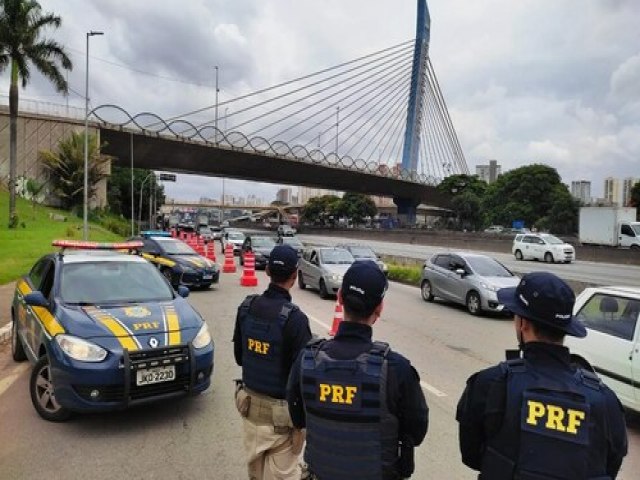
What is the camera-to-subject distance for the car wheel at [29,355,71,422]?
532 cm

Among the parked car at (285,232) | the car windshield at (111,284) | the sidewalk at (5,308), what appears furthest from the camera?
the parked car at (285,232)

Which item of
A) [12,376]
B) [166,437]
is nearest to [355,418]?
[166,437]

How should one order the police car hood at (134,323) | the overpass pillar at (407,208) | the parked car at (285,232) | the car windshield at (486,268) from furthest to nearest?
the overpass pillar at (407,208), the parked car at (285,232), the car windshield at (486,268), the police car hood at (134,323)

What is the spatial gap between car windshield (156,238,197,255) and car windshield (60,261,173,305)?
1034 cm

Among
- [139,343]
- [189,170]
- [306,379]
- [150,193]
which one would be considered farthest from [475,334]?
[150,193]

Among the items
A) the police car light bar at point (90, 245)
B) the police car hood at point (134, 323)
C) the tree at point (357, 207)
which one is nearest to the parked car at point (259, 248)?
the police car light bar at point (90, 245)

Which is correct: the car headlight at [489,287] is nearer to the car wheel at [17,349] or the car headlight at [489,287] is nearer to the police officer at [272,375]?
the car wheel at [17,349]

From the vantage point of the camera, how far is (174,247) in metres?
17.7

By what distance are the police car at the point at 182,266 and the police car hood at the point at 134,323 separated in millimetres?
9762

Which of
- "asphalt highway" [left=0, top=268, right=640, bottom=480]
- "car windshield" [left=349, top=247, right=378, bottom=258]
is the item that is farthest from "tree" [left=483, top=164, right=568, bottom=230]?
"asphalt highway" [left=0, top=268, right=640, bottom=480]

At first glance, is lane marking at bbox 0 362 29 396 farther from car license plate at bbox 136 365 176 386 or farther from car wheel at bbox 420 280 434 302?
car wheel at bbox 420 280 434 302

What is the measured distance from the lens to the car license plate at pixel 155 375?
504 cm

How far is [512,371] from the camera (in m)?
2.03

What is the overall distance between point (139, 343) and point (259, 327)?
7.49ft
